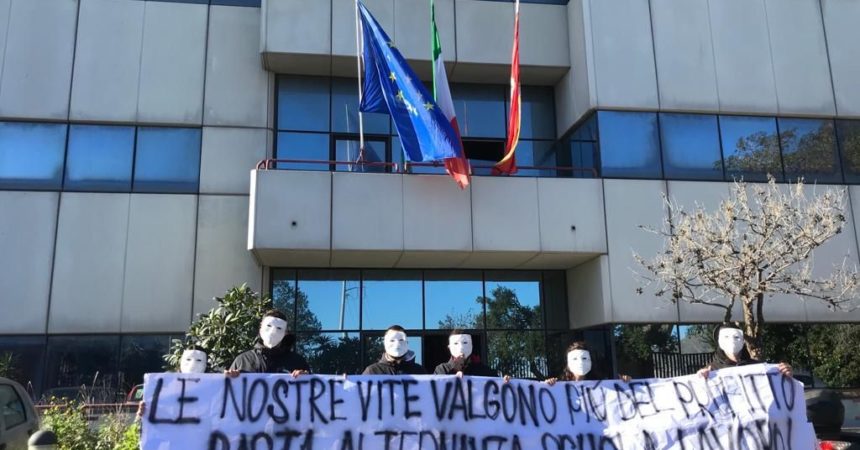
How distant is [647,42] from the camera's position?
607 inches

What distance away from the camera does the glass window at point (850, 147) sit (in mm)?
15938

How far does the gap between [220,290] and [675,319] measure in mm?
9872

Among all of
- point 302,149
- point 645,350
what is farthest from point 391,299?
point 645,350

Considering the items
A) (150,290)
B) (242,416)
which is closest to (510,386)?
(242,416)

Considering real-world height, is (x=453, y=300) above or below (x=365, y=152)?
below


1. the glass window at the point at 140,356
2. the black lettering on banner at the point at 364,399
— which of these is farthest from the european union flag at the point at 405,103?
the black lettering on banner at the point at 364,399

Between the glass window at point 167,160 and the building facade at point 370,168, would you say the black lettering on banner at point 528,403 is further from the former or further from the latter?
Result: the glass window at point 167,160

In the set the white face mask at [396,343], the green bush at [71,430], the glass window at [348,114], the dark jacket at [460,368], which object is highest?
the glass window at [348,114]

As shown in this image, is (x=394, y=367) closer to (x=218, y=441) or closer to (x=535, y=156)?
(x=218, y=441)

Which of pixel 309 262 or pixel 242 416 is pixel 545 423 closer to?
pixel 242 416

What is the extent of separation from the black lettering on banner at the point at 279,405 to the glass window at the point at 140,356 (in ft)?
30.7

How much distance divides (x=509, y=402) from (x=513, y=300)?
32.6 ft

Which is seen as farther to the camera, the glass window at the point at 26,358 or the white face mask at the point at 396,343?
the glass window at the point at 26,358

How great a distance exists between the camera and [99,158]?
14.9 metres
